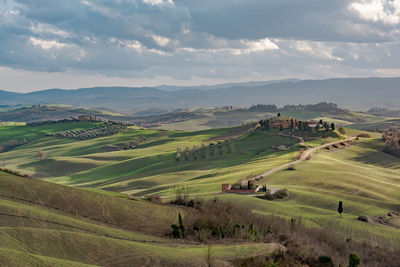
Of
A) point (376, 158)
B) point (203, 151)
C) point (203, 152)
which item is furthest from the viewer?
point (203, 151)

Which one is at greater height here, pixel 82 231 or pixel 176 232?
pixel 82 231

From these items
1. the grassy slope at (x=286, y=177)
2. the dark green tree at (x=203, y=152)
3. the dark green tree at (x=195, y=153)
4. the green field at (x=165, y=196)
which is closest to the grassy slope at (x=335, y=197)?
the grassy slope at (x=286, y=177)

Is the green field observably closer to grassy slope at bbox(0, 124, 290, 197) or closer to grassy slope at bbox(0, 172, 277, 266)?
grassy slope at bbox(0, 172, 277, 266)

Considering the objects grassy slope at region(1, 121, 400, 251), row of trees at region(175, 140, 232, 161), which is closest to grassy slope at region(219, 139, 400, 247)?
grassy slope at region(1, 121, 400, 251)

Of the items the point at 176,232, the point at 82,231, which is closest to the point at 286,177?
the point at 176,232

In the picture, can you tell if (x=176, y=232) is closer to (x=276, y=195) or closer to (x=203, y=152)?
(x=276, y=195)

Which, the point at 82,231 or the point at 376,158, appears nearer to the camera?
the point at 82,231
